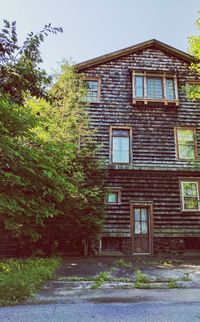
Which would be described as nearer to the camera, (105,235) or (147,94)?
(105,235)

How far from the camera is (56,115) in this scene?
1436 cm

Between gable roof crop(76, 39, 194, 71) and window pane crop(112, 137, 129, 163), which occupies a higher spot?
gable roof crop(76, 39, 194, 71)

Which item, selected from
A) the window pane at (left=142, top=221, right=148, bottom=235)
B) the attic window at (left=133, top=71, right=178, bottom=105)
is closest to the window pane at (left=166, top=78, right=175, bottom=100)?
the attic window at (left=133, top=71, right=178, bottom=105)

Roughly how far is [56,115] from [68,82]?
7.84 ft

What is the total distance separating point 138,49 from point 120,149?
657 cm

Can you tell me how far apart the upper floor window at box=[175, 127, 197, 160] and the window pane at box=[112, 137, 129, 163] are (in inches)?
113

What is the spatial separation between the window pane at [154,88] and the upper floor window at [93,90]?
2985 mm

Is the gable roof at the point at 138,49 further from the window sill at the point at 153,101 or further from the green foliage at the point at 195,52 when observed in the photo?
the window sill at the point at 153,101

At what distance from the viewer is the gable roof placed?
16531mm

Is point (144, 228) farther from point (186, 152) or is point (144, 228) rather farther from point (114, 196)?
point (186, 152)

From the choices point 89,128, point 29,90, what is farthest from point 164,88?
point 29,90

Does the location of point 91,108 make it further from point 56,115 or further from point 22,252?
point 22,252

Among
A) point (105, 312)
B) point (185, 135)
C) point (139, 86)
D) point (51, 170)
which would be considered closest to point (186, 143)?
point (185, 135)

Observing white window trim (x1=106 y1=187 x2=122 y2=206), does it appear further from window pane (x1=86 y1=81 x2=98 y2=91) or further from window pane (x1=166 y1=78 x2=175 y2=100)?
window pane (x1=166 y1=78 x2=175 y2=100)
